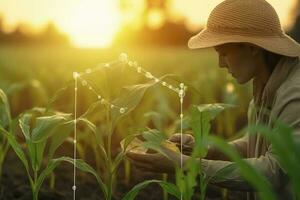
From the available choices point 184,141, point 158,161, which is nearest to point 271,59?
point 184,141

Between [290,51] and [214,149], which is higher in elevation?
[290,51]

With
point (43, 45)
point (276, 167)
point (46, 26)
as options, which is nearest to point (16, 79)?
point (276, 167)

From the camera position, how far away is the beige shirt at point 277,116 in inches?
92.6

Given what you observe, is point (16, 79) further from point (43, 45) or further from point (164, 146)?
point (43, 45)

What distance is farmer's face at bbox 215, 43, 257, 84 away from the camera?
96.9 inches

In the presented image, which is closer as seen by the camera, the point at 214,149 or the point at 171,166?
the point at 171,166

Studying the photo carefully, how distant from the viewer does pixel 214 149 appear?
2896 millimetres

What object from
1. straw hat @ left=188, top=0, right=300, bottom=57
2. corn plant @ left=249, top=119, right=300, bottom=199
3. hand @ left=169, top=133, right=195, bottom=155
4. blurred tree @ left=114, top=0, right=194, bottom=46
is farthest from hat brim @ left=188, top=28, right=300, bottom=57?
blurred tree @ left=114, top=0, right=194, bottom=46

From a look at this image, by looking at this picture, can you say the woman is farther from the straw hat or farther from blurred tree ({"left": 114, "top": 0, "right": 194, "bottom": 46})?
blurred tree ({"left": 114, "top": 0, "right": 194, "bottom": 46})

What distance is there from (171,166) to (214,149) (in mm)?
545

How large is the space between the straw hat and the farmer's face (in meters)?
0.04

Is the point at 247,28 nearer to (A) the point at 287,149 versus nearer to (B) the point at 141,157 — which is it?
(B) the point at 141,157

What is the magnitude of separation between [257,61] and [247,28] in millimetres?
133

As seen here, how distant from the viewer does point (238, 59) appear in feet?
8.13
